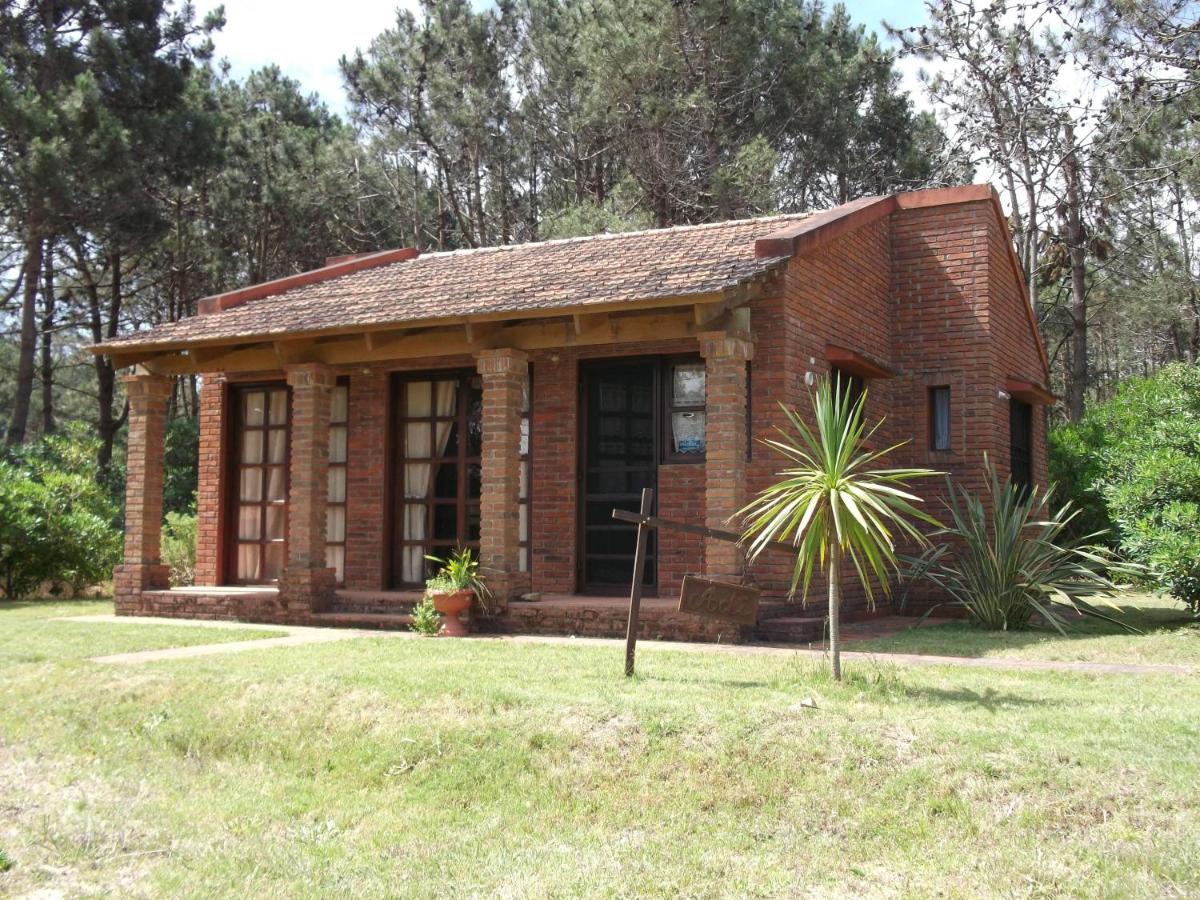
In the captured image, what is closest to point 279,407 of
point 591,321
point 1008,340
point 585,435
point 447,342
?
point 447,342

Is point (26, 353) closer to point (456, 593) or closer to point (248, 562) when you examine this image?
point (248, 562)

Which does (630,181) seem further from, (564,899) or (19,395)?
(564,899)

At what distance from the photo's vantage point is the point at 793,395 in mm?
11117

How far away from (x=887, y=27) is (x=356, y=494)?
16.0m

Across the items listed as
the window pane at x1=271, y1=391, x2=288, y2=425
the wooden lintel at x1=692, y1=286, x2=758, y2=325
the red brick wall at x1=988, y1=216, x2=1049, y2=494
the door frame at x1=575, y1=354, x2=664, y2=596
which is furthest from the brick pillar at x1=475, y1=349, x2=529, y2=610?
the red brick wall at x1=988, y1=216, x2=1049, y2=494

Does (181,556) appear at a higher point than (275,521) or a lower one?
lower

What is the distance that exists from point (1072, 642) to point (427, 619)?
5.64 meters

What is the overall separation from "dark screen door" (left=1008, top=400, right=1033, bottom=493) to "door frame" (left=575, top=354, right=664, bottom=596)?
16.3 ft

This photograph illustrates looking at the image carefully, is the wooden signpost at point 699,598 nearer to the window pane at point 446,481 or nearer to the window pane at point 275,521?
the window pane at point 446,481

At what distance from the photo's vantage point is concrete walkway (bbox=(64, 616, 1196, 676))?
8.20 meters

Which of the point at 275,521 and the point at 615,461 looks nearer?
the point at 615,461

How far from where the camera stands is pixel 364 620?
11305 mm

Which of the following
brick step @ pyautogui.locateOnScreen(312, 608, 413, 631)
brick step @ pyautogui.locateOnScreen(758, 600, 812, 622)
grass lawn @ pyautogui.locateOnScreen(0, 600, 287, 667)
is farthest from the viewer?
brick step @ pyautogui.locateOnScreen(312, 608, 413, 631)

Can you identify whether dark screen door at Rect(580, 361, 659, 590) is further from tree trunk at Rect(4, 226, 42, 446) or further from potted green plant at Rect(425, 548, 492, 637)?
tree trunk at Rect(4, 226, 42, 446)
